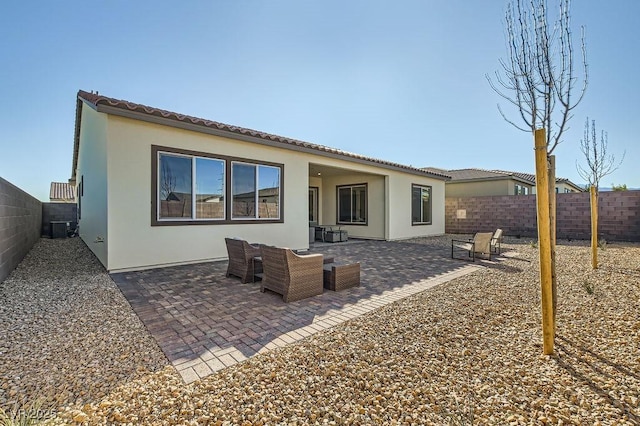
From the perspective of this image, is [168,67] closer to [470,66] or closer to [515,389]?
[470,66]

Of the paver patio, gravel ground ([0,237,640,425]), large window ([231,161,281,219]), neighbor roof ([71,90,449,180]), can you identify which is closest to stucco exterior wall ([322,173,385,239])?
neighbor roof ([71,90,449,180])

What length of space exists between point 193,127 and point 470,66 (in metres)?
6.77

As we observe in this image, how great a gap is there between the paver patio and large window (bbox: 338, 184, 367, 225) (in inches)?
252

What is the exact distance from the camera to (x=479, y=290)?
5105mm

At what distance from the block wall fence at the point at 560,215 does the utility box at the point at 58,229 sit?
19512mm

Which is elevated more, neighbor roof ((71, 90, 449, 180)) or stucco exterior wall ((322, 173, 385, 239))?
neighbor roof ((71, 90, 449, 180))

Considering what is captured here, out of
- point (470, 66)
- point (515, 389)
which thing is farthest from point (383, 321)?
point (470, 66)

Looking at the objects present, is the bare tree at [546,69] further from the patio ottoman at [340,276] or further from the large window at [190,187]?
the large window at [190,187]

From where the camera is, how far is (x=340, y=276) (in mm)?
5180

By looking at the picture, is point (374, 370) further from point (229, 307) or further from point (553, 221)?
point (553, 221)

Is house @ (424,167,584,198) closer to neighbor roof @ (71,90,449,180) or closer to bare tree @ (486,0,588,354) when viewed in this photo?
Answer: neighbor roof @ (71,90,449,180)

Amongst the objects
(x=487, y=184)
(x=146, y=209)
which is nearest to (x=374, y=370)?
(x=146, y=209)

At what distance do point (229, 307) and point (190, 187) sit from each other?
3879mm

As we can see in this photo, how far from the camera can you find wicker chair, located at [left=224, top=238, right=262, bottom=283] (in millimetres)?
5512
